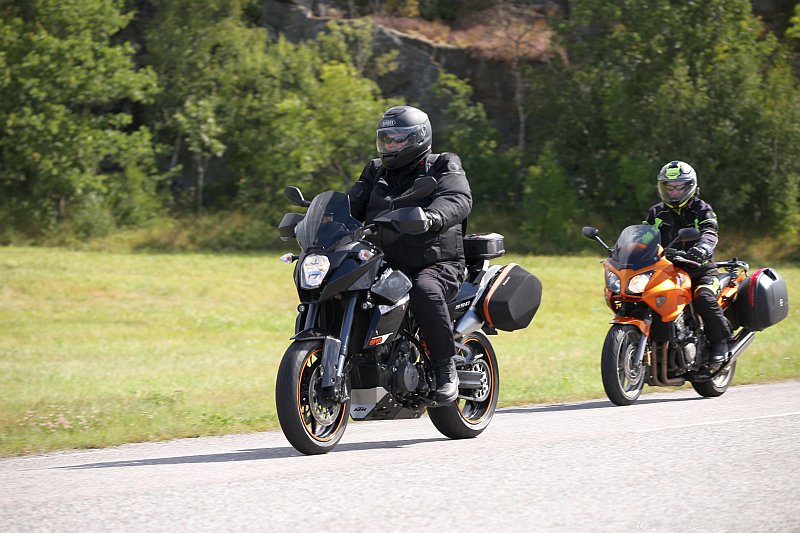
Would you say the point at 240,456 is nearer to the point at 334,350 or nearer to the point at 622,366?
the point at 334,350

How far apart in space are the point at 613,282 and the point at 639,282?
0.28 meters

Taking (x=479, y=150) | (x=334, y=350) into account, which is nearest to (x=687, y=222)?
(x=334, y=350)

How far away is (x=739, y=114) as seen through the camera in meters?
43.6

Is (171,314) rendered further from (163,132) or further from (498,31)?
(498,31)

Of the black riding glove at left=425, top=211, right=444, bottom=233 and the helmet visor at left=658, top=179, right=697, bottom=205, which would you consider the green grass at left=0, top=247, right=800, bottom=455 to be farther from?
the black riding glove at left=425, top=211, right=444, bottom=233

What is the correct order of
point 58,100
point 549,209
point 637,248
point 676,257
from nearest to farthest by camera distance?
point 637,248
point 676,257
point 58,100
point 549,209

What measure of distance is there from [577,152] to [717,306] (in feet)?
125

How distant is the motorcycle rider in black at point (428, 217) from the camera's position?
8195mm

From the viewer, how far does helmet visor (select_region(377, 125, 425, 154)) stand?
8.42 m

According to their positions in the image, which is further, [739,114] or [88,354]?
[739,114]

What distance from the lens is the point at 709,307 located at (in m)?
11.7

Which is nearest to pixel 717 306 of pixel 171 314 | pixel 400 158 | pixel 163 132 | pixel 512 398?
pixel 512 398

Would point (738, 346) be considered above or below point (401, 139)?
below

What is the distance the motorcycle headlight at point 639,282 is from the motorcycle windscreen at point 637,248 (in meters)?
0.09
